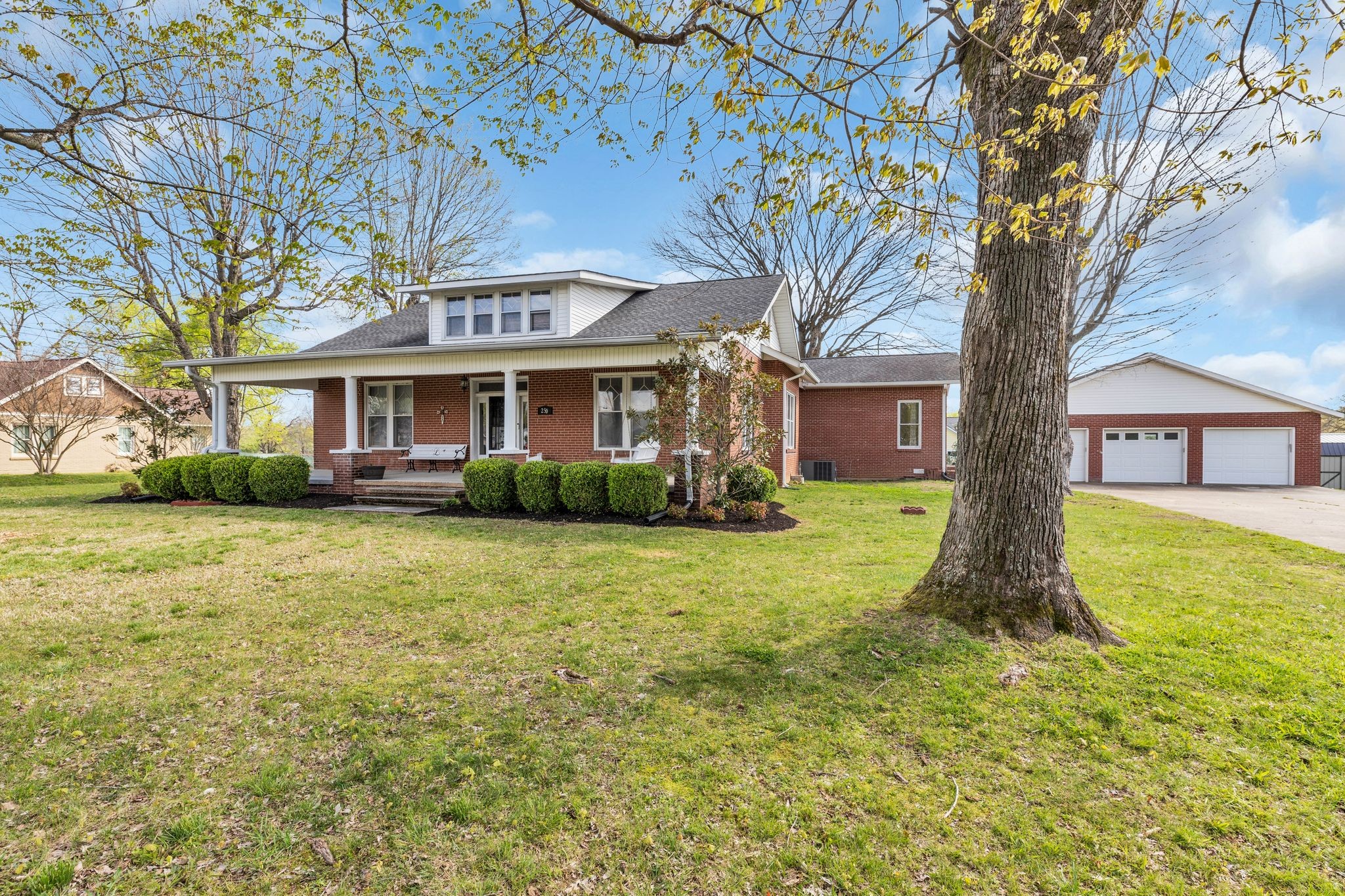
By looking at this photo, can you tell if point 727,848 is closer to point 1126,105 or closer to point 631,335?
point 631,335

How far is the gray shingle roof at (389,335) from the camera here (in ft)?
49.0

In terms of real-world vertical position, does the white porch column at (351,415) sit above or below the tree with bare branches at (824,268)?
below

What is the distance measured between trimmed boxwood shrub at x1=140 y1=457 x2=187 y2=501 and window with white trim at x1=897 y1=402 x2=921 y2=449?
61.5 ft

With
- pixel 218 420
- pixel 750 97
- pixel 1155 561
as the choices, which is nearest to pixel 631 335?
pixel 750 97

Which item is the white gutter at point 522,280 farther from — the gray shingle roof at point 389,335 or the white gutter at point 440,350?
the gray shingle roof at point 389,335

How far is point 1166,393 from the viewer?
2027cm

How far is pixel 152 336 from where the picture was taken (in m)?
19.2

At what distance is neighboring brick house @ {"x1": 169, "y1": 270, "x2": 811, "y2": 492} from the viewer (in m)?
12.4

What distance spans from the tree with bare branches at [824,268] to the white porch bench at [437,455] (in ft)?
54.9

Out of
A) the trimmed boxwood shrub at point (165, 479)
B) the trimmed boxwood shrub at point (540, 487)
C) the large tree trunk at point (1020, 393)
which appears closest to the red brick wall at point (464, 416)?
the trimmed boxwood shrub at point (540, 487)

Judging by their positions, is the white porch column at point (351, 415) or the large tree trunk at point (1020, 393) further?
the white porch column at point (351, 415)

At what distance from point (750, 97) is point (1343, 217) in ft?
32.2

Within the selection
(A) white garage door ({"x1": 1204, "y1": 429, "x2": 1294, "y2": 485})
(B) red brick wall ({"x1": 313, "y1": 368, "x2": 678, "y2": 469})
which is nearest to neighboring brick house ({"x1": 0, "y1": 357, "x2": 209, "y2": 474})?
(B) red brick wall ({"x1": 313, "y1": 368, "x2": 678, "y2": 469})

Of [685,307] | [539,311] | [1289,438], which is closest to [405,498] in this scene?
[539,311]
